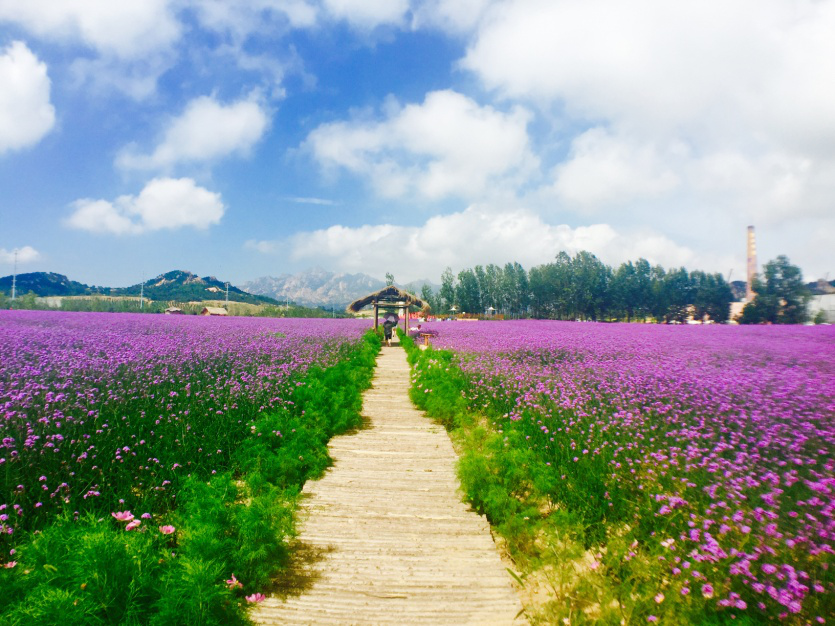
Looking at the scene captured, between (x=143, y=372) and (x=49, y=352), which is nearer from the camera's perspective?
(x=143, y=372)

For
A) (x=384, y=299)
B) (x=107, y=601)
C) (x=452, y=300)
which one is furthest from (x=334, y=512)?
(x=452, y=300)

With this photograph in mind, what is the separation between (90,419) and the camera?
377 cm

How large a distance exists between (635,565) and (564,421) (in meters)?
2.11

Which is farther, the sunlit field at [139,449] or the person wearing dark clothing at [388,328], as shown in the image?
the person wearing dark clothing at [388,328]

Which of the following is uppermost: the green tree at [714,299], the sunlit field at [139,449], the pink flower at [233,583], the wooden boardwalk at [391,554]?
the green tree at [714,299]

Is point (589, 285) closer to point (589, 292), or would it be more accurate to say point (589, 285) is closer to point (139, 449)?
point (589, 292)

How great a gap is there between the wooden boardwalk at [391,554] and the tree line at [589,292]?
55.8 meters

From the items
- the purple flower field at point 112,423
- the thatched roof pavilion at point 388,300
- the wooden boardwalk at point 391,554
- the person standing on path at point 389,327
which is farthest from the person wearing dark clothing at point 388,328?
the wooden boardwalk at point 391,554

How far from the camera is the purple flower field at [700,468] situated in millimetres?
2033

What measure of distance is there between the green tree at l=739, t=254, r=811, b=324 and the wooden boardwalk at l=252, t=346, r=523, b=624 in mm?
45879

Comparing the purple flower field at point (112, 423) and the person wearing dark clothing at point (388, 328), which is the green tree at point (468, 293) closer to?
the person wearing dark clothing at point (388, 328)

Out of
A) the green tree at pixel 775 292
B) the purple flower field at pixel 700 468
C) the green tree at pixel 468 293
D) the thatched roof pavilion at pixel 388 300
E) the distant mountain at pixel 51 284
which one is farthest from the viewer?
the distant mountain at pixel 51 284

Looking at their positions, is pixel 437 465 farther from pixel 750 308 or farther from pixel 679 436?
pixel 750 308

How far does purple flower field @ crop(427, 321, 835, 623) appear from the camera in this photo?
2033 mm
